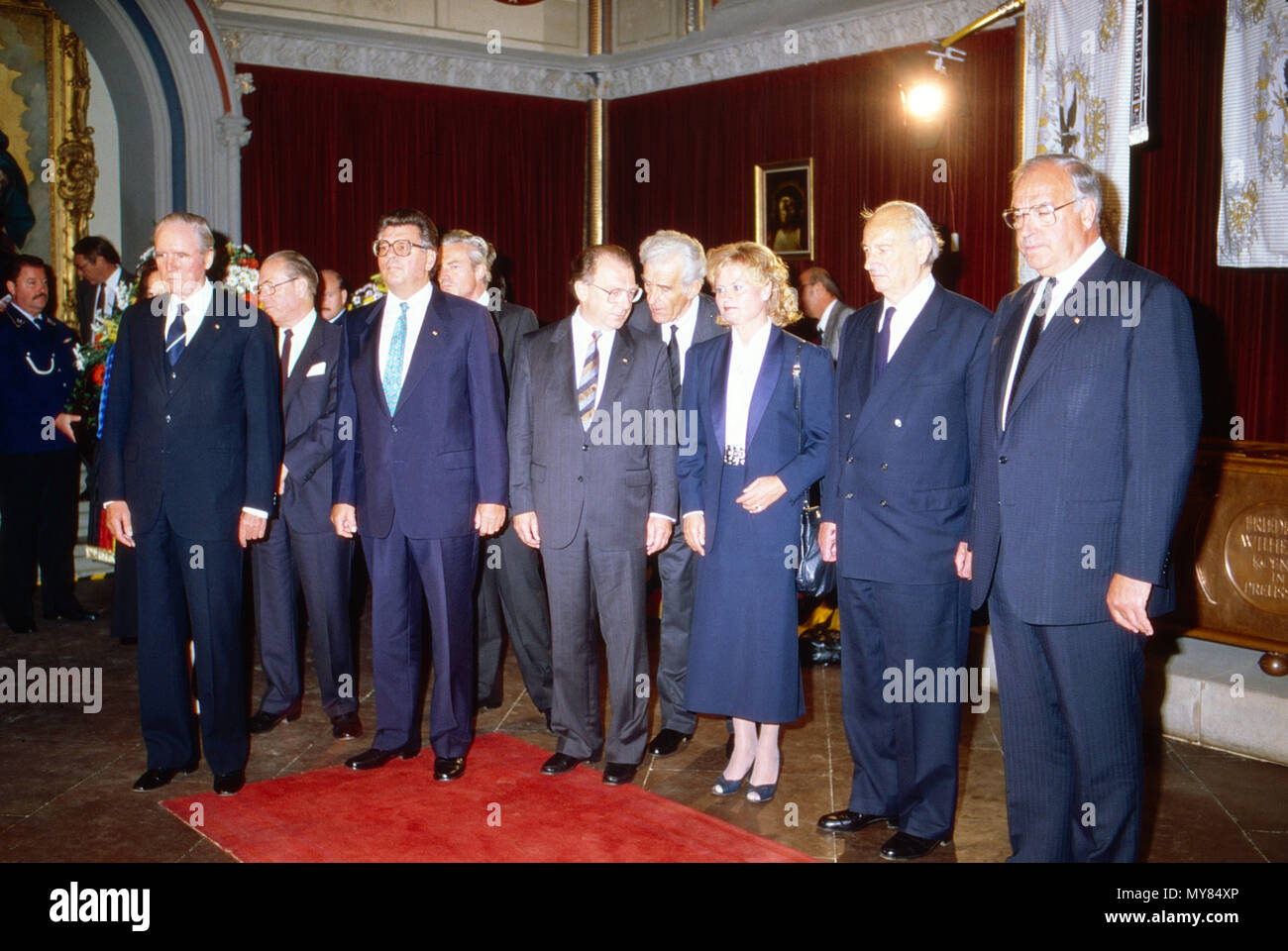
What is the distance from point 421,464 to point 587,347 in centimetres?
64

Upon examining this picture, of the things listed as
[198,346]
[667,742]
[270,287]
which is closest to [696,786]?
[667,742]

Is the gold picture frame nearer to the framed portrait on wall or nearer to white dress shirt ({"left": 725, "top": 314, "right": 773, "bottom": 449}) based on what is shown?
the framed portrait on wall

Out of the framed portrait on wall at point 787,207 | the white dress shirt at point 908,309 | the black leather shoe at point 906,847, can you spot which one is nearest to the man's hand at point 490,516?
the white dress shirt at point 908,309

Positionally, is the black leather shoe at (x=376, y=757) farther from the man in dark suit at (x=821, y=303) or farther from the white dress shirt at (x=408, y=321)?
the man in dark suit at (x=821, y=303)

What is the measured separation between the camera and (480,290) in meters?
4.50

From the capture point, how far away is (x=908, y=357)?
306 centimetres

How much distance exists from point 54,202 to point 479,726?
6.84 meters

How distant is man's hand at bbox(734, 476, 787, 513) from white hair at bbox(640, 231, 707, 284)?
957 mm

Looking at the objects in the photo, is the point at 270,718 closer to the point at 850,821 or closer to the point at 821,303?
the point at 850,821

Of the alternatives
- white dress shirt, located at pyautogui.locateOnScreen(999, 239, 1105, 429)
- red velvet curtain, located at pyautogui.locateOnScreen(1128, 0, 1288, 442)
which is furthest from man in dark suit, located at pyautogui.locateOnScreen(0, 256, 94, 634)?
red velvet curtain, located at pyautogui.locateOnScreen(1128, 0, 1288, 442)

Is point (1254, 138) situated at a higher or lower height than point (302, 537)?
higher

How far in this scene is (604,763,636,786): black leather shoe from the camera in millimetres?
3648

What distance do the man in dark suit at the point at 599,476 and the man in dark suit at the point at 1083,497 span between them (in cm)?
121

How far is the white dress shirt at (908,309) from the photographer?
3094 mm
